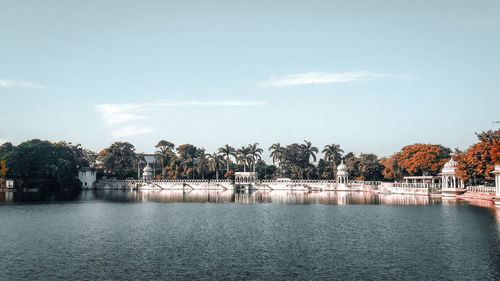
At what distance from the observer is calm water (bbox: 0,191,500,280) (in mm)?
25938

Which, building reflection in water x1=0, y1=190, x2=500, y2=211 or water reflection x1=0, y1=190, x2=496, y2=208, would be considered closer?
building reflection in water x1=0, y1=190, x2=500, y2=211

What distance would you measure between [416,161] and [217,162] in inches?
2449

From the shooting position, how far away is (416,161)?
342 feet

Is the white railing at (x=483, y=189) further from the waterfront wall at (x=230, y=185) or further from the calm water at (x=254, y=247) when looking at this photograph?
the waterfront wall at (x=230, y=185)

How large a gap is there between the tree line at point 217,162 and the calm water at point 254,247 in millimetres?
55512

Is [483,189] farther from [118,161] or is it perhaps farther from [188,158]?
[118,161]

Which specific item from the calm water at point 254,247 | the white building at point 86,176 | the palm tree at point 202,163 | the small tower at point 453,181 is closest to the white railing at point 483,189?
the small tower at point 453,181

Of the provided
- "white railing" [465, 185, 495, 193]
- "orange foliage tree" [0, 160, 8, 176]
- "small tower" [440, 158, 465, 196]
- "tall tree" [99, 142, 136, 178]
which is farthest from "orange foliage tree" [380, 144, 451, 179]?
"orange foliage tree" [0, 160, 8, 176]

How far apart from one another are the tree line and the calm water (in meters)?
55.5

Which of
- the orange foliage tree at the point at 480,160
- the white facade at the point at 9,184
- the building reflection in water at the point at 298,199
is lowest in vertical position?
the building reflection in water at the point at 298,199

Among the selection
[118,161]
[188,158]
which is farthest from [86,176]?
[188,158]

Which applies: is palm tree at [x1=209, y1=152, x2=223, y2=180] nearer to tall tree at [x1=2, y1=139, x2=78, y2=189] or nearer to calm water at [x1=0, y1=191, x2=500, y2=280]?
tall tree at [x1=2, y1=139, x2=78, y2=189]

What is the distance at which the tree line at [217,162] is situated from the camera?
11064 centimetres

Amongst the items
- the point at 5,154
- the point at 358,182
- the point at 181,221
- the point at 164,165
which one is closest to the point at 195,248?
the point at 181,221
